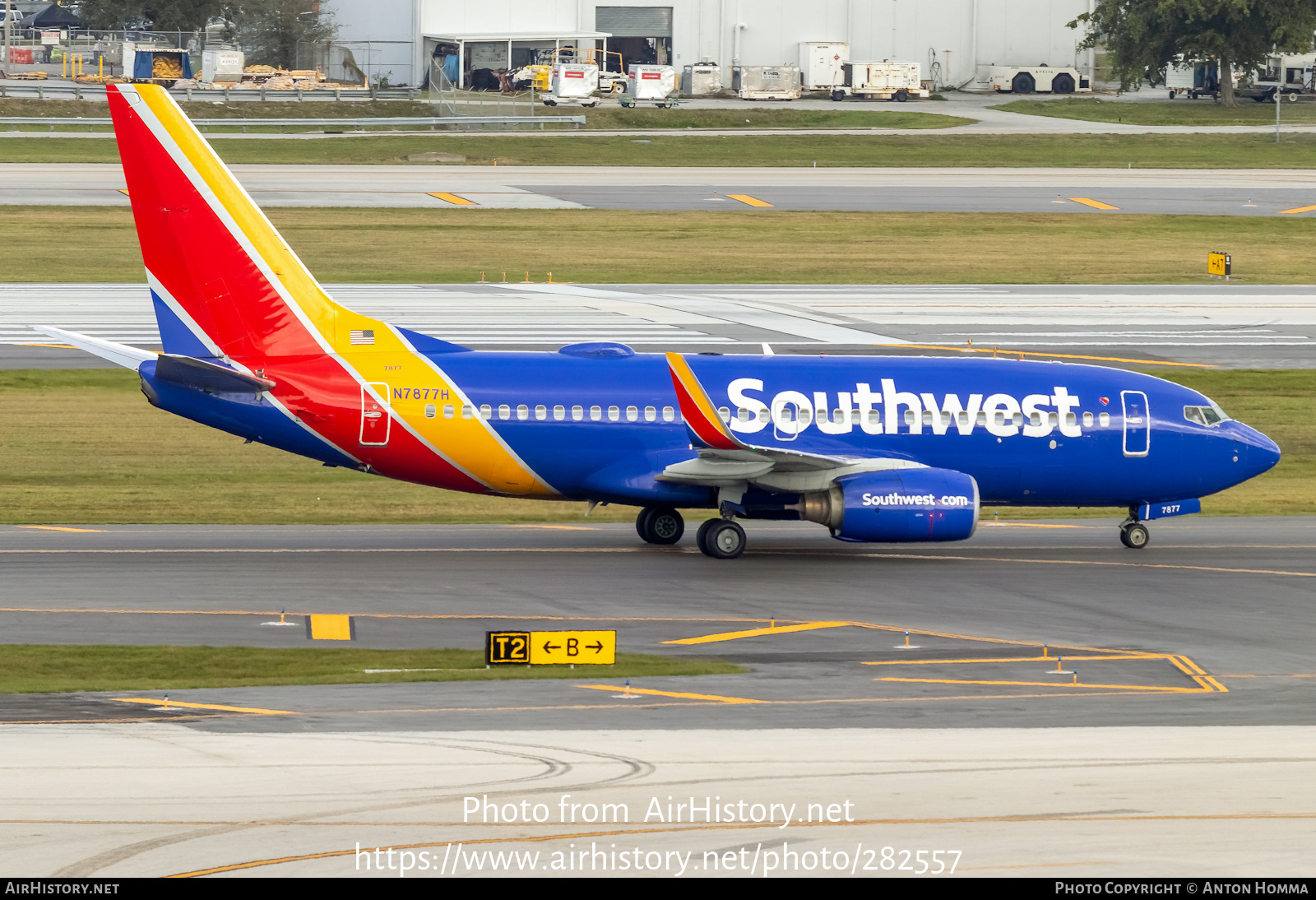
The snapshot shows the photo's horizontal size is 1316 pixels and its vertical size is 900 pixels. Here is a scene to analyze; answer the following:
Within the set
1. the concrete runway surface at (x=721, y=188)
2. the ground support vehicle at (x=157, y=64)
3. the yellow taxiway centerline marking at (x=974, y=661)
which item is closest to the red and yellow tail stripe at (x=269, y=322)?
the yellow taxiway centerline marking at (x=974, y=661)

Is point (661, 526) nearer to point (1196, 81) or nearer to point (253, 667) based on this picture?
point (253, 667)

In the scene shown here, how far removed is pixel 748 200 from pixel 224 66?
194 ft

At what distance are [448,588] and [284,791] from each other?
1288cm

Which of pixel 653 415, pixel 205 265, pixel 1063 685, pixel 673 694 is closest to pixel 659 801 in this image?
pixel 673 694

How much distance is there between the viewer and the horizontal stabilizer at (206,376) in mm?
31125

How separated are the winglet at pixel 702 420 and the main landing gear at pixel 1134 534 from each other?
889 centimetres

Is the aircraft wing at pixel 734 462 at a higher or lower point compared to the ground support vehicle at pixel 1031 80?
lower

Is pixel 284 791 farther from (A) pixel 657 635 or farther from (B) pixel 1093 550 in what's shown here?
(B) pixel 1093 550

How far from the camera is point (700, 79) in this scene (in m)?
139

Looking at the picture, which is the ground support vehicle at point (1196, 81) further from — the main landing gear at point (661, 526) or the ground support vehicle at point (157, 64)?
the main landing gear at point (661, 526)

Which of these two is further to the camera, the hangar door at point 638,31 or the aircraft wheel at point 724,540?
the hangar door at point 638,31

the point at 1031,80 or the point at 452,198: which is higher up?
the point at 1031,80

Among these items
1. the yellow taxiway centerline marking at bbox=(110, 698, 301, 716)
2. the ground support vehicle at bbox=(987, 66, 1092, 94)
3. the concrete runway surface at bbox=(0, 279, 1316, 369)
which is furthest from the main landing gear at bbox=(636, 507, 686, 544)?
the ground support vehicle at bbox=(987, 66, 1092, 94)

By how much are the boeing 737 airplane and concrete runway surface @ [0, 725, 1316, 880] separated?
11.8 meters
